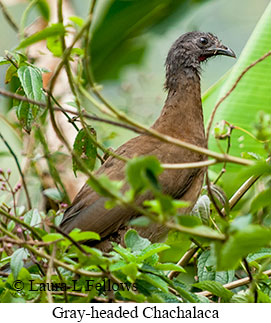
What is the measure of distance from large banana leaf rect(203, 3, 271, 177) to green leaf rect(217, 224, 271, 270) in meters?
1.95

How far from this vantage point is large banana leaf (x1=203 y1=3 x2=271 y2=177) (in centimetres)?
301

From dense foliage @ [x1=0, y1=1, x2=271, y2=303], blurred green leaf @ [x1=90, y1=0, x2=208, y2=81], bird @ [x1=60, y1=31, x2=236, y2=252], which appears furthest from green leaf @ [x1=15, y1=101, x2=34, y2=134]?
blurred green leaf @ [x1=90, y1=0, x2=208, y2=81]

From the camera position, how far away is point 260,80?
3027 mm

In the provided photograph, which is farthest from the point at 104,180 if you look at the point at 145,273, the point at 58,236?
the point at 145,273

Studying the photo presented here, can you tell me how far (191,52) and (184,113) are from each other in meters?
0.36

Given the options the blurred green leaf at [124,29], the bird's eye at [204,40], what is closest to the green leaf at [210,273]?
the bird's eye at [204,40]

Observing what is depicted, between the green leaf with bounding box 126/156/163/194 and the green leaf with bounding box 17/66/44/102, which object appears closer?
the green leaf with bounding box 126/156/163/194

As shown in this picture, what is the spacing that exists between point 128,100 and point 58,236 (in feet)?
6.12

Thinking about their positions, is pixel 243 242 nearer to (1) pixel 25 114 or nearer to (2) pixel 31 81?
(2) pixel 31 81

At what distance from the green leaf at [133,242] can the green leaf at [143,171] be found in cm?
61

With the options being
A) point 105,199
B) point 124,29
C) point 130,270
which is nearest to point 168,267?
point 130,270

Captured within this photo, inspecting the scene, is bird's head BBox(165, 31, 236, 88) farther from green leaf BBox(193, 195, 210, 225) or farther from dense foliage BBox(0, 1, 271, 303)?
green leaf BBox(193, 195, 210, 225)

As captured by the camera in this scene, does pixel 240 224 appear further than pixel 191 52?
No

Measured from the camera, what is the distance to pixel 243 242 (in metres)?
1.05
